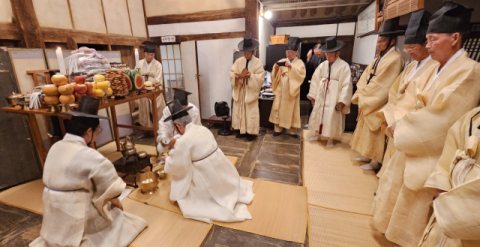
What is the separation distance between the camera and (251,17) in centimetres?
555

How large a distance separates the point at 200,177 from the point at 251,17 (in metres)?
4.49

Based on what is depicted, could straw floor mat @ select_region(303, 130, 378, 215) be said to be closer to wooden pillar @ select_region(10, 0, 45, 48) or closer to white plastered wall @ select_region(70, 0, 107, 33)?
wooden pillar @ select_region(10, 0, 45, 48)

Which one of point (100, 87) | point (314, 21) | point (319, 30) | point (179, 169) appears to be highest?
point (314, 21)

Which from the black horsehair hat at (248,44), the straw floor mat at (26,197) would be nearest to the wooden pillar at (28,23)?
the straw floor mat at (26,197)

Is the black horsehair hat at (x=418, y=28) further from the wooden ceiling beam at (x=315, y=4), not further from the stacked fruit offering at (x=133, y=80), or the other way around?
the stacked fruit offering at (x=133, y=80)

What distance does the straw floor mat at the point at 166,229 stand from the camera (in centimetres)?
236

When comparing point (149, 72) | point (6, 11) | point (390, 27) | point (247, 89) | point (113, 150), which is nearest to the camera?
point (6, 11)

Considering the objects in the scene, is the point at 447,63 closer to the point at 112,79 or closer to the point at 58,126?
the point at 112,79

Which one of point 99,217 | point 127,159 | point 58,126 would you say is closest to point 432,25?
point 99,217

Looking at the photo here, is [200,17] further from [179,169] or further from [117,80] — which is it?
[179,169]

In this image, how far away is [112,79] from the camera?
10.5 feet

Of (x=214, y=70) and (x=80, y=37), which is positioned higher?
(x=80, y=37)

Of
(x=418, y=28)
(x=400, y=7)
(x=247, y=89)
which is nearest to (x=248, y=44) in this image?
(x=247, y=89)

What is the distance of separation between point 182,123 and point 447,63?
8.79 feet
